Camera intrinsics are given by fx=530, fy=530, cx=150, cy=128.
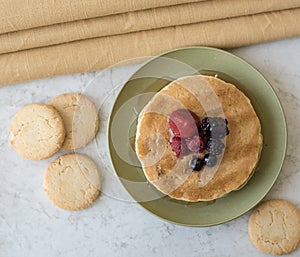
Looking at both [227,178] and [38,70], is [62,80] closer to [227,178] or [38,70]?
[38,70]

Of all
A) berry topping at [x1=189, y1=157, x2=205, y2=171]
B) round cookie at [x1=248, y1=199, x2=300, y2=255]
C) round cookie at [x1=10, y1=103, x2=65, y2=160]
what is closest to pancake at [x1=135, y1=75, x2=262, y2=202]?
berry topping at [x1=189, y1=157, x2=205, y2=171]

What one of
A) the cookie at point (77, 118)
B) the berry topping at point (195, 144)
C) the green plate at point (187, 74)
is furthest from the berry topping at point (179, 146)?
the cookie at point (77, 118)

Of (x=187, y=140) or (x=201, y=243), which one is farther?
(x=201, y=243)

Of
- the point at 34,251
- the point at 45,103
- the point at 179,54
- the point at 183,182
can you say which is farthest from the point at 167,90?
the point at 34,251

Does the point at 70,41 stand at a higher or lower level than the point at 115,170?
higher

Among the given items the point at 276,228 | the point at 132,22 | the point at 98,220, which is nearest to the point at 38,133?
the point at 98,220

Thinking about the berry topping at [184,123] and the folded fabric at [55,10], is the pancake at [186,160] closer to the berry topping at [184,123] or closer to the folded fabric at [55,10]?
the berry topping at [184,123]

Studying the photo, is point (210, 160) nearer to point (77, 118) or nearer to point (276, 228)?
point (276, 228)

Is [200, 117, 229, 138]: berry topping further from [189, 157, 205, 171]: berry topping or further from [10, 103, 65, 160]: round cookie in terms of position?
[10, 103, 65, 160]: round cookie
